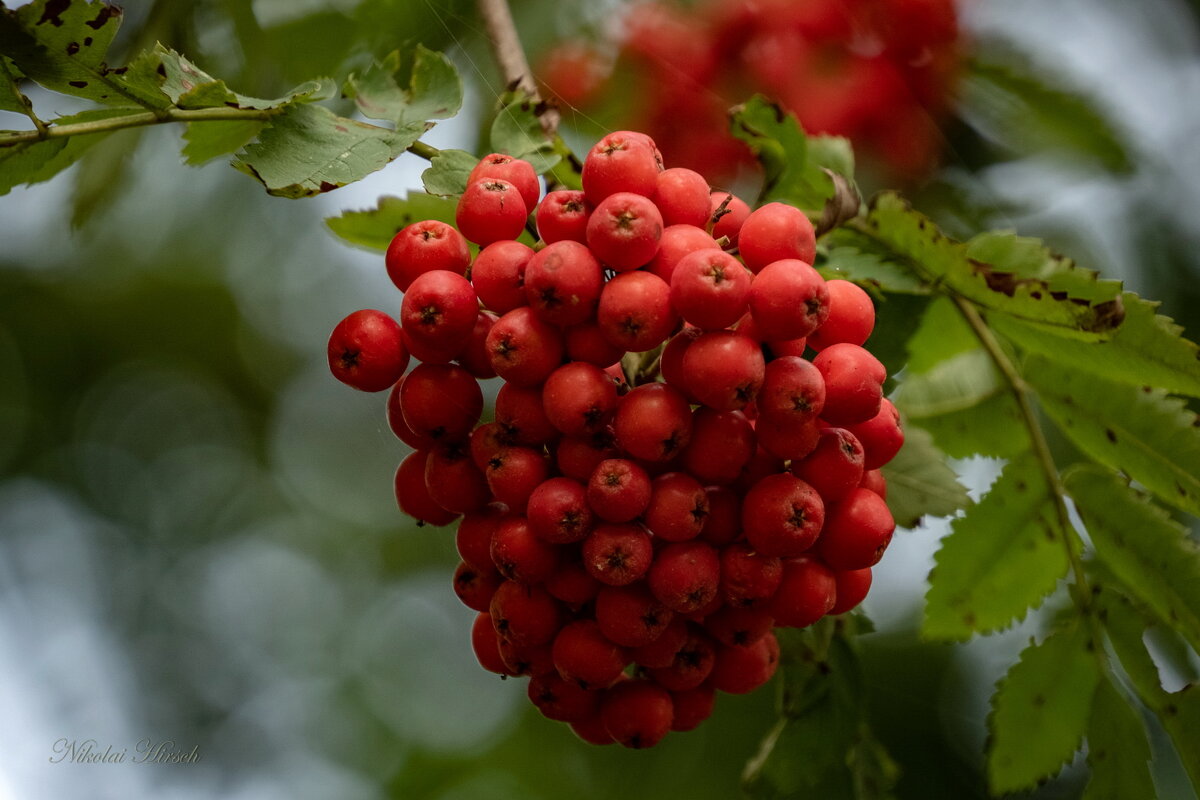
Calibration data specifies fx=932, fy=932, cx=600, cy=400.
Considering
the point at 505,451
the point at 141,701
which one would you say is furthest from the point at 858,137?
the point at 141,701

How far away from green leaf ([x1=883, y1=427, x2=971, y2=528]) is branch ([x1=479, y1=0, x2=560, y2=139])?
29.2 inches

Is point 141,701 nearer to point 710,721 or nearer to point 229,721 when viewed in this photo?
point 229,721

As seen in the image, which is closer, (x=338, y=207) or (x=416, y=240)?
(x=416, y=240)

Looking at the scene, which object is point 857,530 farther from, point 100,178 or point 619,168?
point 100,178

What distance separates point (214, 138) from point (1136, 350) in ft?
4.41

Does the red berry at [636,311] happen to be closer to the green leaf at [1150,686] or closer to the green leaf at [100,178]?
the green leaf at [1150,686]

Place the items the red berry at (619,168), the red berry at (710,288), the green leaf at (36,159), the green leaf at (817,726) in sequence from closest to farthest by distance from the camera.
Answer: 1. the red berry at (710,288)
2. the red berry at (619,168)
3. the green leaf at (36,159)
4. the green leaf at (817,726)

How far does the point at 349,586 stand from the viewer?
10.7ft

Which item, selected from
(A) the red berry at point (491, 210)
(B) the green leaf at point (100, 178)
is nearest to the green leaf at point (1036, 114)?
(A) the red berry at point (491, 210)

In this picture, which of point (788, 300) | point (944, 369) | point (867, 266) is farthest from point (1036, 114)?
point (788, 300)

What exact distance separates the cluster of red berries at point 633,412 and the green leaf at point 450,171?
62mm

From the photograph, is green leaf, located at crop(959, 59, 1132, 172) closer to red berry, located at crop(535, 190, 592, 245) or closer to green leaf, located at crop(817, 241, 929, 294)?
green leaf, located at crop(817, 241, 929, 294)

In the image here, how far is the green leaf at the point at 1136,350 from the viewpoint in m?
1.30

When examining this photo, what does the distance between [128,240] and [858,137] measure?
7.34 feet
